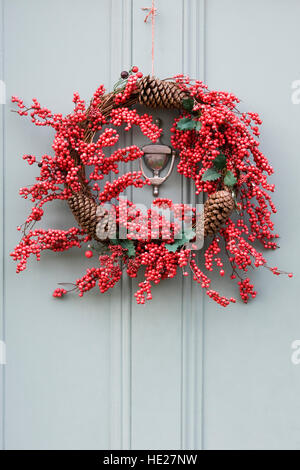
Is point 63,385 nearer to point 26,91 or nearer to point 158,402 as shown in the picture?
point 158,402

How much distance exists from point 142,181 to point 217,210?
0.62 feet

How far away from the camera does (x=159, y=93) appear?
909 millimetres

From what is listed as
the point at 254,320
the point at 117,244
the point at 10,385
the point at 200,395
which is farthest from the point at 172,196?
the point at 10,385

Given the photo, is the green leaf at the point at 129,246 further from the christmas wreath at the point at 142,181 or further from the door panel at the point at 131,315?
the door panel at the point at 131,315

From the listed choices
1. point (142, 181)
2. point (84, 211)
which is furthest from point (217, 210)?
point (84, 211)

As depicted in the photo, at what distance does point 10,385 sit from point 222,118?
852 mm

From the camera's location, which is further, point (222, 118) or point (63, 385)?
point (63, 385)

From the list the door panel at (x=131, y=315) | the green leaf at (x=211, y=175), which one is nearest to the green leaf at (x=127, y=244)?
the door panel at (x=131, y=315)

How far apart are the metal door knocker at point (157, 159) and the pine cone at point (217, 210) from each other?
0.51 ft

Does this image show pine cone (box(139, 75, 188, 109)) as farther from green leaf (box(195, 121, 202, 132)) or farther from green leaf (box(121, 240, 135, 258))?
green leaf (box(121, 240, 135, 258))

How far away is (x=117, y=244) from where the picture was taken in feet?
3.02

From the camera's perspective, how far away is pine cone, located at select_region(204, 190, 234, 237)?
34.6 inches

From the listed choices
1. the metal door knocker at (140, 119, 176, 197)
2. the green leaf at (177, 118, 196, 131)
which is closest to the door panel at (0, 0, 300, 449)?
the metal door knocker at (140, 119, 176, 197)

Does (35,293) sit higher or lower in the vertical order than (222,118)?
lower
